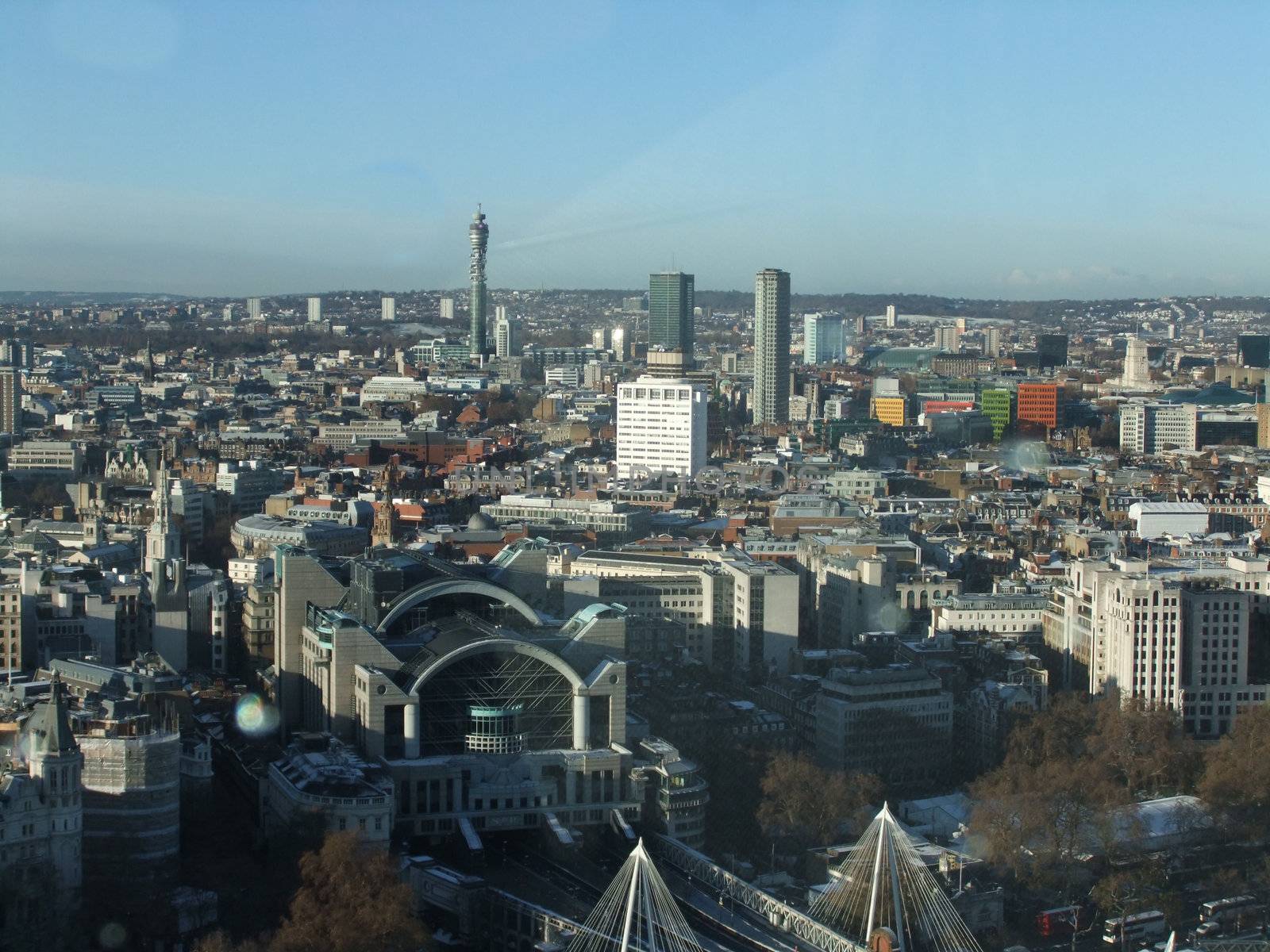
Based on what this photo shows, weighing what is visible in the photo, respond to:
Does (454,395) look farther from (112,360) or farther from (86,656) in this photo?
(86,656)

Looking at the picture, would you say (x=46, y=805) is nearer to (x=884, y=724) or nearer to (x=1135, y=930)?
(x=1135, y=930)

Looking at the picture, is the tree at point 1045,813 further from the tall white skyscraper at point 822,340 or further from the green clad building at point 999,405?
the tall white skyscraper at point 822,340

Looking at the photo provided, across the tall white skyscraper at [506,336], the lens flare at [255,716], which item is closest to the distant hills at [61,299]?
the tall white skyscraper at [506,336]

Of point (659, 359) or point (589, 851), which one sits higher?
point (659, 359)

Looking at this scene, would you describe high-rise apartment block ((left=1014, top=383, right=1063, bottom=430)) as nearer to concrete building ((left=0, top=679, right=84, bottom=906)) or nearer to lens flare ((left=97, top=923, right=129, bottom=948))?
concrete building ((left=0, top=679, right=84, bottom=906))

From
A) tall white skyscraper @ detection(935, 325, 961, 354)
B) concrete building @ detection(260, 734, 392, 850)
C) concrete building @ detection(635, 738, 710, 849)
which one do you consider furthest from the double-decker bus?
tall white skyscraper @ detection(935, 325, 961, 354)

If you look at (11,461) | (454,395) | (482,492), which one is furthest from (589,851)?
(454,395)
